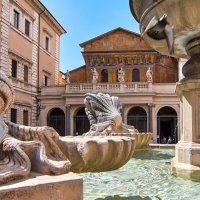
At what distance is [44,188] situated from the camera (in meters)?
1.93

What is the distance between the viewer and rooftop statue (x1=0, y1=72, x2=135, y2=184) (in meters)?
2.08

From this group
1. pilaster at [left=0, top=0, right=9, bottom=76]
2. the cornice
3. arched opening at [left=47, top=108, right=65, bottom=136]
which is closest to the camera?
pilaster at [left=0, top=0, right=9, bottom=76]

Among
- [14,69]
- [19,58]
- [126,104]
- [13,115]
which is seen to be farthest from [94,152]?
[126,104]

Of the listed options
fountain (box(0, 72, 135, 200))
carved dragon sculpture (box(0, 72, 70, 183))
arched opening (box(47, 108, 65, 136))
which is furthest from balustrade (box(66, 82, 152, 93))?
carved dragon sculpture (box(0, 72, 70, 183))

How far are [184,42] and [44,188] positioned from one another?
12.9 feet

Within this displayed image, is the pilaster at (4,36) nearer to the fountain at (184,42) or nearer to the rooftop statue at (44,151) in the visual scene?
the fountain at (184,42)

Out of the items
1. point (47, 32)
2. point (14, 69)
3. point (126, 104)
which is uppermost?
point (47, 32)

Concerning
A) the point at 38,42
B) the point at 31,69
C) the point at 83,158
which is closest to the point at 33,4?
the point at 38,42

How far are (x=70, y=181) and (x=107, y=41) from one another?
38.3m

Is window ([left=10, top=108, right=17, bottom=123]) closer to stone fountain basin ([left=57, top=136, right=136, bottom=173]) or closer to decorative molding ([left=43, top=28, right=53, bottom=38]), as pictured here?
decorative molding ([left=43, top=28, right=53, bottom=38])

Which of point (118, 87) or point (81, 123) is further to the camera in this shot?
point (81, 123)

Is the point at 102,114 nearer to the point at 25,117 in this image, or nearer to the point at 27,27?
the point at 25,117

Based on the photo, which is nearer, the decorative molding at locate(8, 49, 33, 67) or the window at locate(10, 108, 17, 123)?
the window at locate(10, 108, 17, 123)

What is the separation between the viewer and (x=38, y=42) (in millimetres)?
31297
